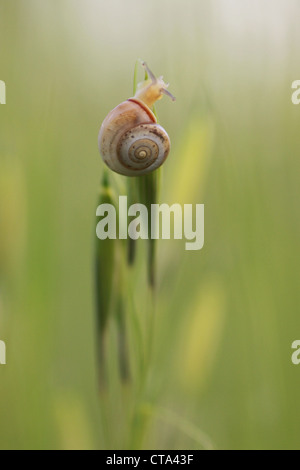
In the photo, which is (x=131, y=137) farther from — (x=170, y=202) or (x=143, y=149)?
(x=170, y=202)

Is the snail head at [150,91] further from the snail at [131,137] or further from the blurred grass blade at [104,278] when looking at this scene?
the blurred grass blade at [104,278]

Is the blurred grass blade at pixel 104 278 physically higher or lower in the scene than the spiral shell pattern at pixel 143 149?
lower

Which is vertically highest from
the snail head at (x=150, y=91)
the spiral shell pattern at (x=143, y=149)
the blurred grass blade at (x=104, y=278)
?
the snail head at (x=150, y=91)

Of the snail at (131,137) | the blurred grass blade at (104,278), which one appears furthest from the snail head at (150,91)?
the blurred grass blade at (104,278)

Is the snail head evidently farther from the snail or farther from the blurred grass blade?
the blurred grass blade

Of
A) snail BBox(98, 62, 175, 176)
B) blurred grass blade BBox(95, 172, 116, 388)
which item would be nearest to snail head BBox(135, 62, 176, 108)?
snail BBox(98, 62, 175, 176)

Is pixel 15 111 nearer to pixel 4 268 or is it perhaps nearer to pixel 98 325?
pixel 4 268

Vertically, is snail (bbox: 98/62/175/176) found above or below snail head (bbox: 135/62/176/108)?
below

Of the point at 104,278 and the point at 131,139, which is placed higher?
the point at 131,139

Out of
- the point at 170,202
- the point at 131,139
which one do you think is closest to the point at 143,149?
the point at 131,139
